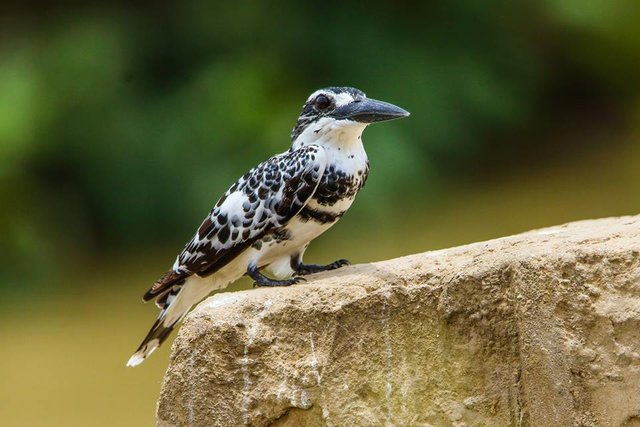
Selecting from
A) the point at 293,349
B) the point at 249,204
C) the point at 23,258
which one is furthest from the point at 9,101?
the point at 293,349

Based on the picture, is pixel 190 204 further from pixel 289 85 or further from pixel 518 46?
pixel 518 46

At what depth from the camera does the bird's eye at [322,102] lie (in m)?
3.67

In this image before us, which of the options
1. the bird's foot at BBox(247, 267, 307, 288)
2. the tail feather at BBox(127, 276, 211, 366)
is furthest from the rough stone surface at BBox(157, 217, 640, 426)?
the tail feather at BBox(127, 276, 211, 366)

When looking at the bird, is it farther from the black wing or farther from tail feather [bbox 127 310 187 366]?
tail feather [bbox 127 310 187 366]

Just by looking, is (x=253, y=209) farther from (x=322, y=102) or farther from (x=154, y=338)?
(x=154, y=338)

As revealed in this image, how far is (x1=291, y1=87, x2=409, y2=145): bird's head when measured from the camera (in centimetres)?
358

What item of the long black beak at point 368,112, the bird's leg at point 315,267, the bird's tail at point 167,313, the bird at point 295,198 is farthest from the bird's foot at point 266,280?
the long black beak at point 368,112

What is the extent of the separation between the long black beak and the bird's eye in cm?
5

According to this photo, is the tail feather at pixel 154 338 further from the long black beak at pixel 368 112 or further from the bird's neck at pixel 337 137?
the long black beak at pixel 368 112

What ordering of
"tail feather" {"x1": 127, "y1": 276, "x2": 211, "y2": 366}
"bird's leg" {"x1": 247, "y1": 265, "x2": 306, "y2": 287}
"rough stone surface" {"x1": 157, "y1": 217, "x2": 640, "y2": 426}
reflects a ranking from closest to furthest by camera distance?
1. "rough stone surface" {"x1": 157, "y1": 217, "x2": 640, "y2": 426}
2. "bird's leg" {"x1": 247, "y1": 265, "x2": 306, "y2": 287}
3. "tail feather" {"x1": 127, "y1": 276, "x2": 211, "y2": 366}

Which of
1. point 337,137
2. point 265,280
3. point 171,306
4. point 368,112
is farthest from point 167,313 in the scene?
point 368,112

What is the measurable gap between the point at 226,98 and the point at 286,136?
20.8 inches

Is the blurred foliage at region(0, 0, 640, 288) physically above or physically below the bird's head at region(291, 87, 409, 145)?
above

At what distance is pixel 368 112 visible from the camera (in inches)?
141
